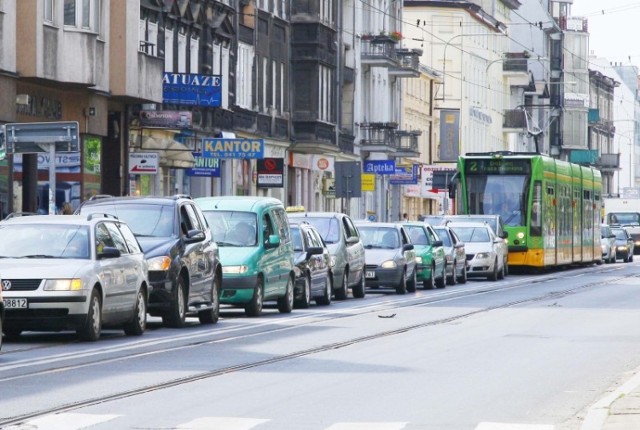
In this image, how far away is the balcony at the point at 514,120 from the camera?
124m

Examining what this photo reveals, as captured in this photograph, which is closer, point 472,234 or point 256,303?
point 256,303

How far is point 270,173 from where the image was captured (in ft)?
177

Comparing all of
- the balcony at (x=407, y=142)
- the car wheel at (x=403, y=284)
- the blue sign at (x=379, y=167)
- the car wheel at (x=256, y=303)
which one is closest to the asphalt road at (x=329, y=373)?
the car wheel at (x=256, y=303)

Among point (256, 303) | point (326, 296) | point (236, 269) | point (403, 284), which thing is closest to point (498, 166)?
point (403, 284)

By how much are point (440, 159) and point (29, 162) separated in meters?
60.9

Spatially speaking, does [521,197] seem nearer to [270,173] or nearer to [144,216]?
[270,173]

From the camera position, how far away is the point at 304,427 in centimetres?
1288

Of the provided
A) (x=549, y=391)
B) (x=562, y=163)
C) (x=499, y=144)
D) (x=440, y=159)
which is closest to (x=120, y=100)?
(x=562, y=163)

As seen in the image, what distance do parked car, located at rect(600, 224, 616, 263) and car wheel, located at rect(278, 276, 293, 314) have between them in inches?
1903

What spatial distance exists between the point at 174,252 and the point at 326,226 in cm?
1228

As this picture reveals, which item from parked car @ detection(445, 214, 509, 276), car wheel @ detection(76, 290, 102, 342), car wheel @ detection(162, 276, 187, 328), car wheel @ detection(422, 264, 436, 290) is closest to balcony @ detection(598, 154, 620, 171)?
parked car @ detection(445, 214, 509, 276)

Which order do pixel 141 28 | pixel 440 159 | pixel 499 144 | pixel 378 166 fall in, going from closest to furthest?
pixel 141 28 → pixel 378 166 → pixel 440 159 → pixel 499 144

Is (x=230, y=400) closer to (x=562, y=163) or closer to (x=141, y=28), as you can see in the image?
(x=141, y=28)

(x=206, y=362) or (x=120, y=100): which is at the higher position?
(x=120, y=100)
